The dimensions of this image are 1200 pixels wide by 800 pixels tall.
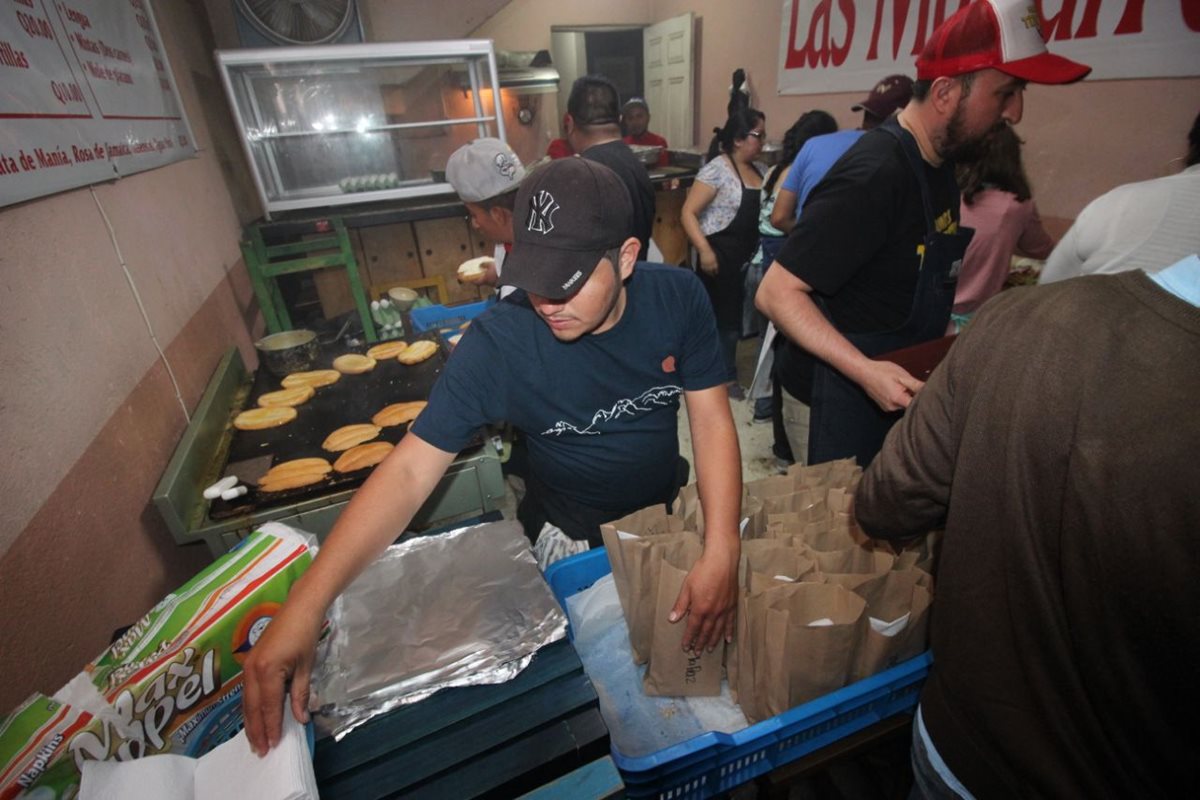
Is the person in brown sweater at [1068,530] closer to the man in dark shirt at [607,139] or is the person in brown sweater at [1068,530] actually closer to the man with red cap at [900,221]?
the man with red cap at [900,221]

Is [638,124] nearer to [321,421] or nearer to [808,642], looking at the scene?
[321,421]

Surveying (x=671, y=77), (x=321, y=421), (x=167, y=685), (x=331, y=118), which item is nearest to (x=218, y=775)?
(x=167, y=685)

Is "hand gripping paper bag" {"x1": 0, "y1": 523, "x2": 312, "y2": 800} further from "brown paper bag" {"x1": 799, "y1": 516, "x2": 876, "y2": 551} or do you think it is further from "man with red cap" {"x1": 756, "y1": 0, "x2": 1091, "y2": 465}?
"man with red cap" {"x1": 756, "y1": 0, "x2": 1091, "y2": 465}

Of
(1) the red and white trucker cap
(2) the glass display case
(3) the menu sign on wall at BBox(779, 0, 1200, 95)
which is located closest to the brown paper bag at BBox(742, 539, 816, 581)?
(1) the red and white trucker cap

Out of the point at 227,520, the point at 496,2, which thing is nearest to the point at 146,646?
the point at 227,520

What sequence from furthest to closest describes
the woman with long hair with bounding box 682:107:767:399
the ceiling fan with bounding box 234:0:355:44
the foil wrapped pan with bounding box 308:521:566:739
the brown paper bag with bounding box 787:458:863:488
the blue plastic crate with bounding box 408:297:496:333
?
the ceiling fan with bounding box 234:0:355:44, the woman with long hair with bounding box 682:107:767:399, the blue plastic crate with bounding box 408:297:496:333, the brown paper bag with bounding box 787:458:863:488, the foil wrapped pan with bounding box 308:521:566:739

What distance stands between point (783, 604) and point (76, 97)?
239cm

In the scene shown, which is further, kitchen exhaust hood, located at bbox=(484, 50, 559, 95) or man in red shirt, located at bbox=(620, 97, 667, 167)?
kitchen exhaust hood, located at bbox=(484, 50, 559, 95)

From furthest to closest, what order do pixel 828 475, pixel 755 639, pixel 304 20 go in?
pixel 304 20 < pixel 828 475 < pixel 755 639

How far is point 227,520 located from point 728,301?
3239 millimetres

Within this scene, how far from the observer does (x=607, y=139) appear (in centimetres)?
291

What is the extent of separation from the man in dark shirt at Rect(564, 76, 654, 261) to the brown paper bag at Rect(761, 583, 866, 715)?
1957mm

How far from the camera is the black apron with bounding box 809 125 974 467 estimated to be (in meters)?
A: 1.62

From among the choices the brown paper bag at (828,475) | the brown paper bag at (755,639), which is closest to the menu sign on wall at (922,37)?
the brown paper bag at (828,475)
